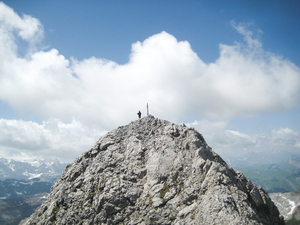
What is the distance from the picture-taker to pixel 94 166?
48.6 meters

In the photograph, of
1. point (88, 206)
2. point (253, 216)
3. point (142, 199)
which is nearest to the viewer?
point (253, 216)

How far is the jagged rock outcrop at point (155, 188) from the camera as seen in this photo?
33219 millimetres

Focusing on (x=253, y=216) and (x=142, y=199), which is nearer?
(x=253, y=216)

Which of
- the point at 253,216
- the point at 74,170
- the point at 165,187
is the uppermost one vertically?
the point at 74,170

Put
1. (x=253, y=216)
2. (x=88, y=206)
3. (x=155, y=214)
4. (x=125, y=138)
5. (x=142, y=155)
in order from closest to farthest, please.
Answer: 1. (x=253, y=216)
2. (x=155, y=214)
3. (x=88, y=206)
4. (x=142, y=155)
5. (x=125, y=138)

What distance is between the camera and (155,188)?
39.7 m

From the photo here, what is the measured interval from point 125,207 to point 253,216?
24228mm

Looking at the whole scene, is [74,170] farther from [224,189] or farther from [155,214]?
[224,189]

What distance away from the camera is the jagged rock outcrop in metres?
33.2

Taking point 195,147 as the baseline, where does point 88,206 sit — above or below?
below

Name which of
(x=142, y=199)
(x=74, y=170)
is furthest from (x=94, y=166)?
(x=142, y=199)

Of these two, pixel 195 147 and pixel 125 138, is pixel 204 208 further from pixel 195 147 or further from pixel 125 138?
pixel 125 138

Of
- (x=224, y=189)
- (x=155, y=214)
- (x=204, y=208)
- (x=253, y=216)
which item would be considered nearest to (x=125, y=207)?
(x=155, y=214)

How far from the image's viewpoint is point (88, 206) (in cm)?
4197
